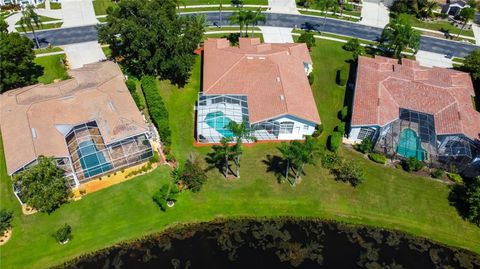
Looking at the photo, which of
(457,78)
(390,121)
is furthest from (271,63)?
(457,78)

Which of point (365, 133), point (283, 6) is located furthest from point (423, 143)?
point (283, 6)

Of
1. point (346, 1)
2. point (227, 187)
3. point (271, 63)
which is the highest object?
point (346, 1)

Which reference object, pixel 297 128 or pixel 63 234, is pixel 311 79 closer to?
pixel 297 128

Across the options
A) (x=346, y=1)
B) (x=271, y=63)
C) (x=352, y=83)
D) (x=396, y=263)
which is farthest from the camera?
(x=346, y=1)

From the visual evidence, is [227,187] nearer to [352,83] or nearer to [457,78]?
[352,83]

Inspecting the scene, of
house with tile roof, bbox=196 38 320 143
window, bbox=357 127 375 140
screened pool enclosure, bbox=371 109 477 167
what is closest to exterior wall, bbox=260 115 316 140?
house with tile roof, bbox=196 38 320 143

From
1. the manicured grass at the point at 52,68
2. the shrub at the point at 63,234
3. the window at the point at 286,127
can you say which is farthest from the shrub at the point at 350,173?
the manicured grass at the point at 52,68

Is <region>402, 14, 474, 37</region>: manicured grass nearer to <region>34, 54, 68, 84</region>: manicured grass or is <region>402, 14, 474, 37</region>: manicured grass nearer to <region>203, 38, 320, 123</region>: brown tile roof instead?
<region>203, 38, 320, 123</region>: brown tile roof
